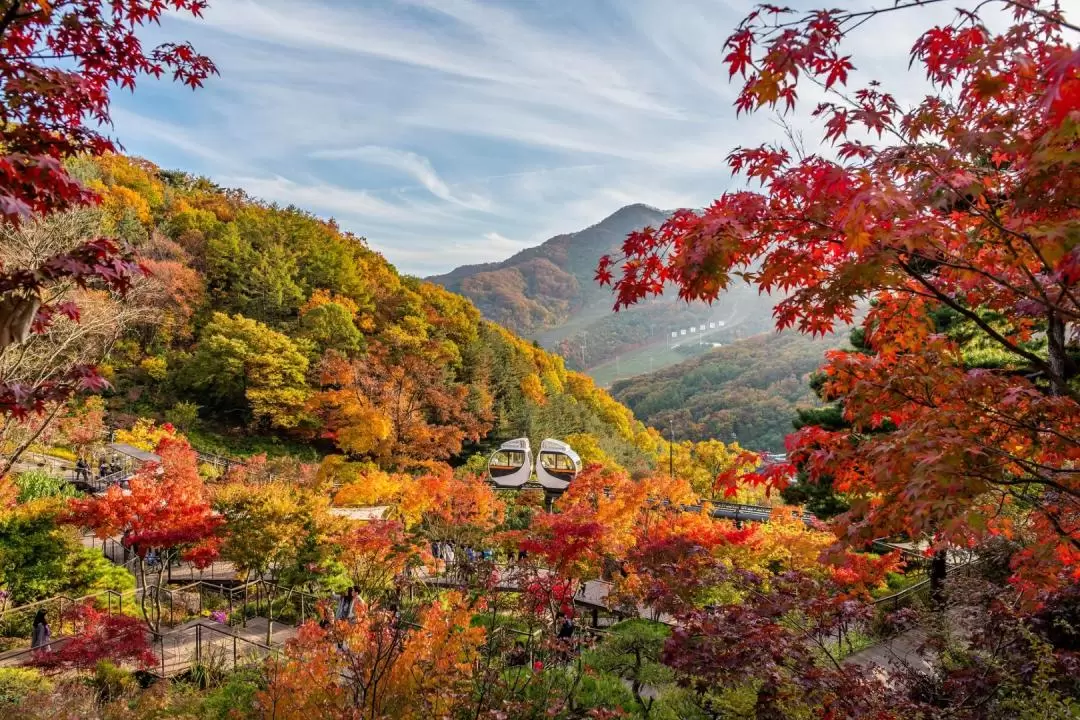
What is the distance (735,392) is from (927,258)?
57.6 metres

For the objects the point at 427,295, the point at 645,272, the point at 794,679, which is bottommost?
the point at 794,679

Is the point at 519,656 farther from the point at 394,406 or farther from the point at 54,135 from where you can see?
the point at 394,406

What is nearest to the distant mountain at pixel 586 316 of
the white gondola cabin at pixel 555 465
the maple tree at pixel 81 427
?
the white gondola cabin at pixel 555 465

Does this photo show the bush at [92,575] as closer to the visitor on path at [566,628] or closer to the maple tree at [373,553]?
the maple tree at [373,553]

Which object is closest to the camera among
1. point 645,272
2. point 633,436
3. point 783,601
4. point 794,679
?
point 645,272

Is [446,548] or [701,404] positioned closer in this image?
[446,548]

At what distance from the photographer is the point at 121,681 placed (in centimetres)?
755

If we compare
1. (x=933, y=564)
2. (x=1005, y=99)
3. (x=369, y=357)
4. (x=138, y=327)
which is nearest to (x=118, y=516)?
(x=1005, y=99)

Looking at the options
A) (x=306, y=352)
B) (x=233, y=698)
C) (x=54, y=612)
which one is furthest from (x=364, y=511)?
(x=306, y=352)

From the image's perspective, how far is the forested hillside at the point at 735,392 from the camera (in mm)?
49281

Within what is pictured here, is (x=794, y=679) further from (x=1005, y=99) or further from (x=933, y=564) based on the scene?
(x=933, y=564)

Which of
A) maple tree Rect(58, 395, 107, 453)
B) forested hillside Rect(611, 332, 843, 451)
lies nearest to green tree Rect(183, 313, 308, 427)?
maple tree Rect(58, 395, 107, 453)

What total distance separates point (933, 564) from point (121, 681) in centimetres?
1289

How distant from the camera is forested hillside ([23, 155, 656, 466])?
25734 mm
